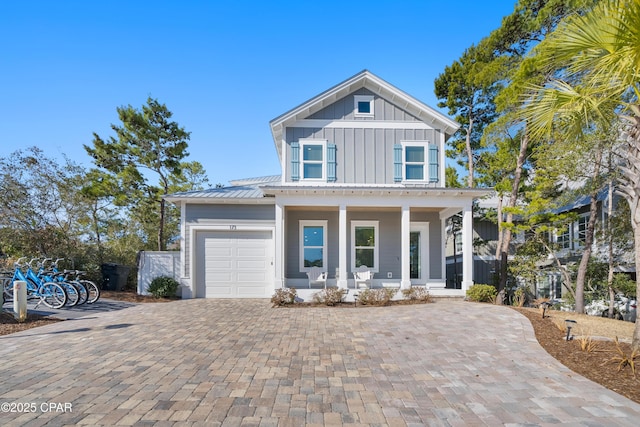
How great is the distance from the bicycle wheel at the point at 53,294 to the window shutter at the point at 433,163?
12.6 metres

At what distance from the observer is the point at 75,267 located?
12.7 meters

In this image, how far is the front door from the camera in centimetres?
1347

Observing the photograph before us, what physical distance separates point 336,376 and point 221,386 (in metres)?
1.50

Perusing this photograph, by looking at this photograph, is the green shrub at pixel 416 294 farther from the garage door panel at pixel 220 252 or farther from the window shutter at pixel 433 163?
the garage door panel at pixel 220 252

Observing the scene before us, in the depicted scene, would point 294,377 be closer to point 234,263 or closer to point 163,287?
point 234,263

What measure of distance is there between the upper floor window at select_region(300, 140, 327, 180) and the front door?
4461 millimetres

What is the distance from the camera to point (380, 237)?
44.4ft

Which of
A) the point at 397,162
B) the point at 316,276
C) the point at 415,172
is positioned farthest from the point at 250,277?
the point at 415,172

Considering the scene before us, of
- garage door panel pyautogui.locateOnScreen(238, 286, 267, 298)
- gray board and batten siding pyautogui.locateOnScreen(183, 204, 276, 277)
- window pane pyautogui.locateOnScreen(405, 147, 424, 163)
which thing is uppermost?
window pane pyautogui.locateOnScreen(405, 147, 424, 163)

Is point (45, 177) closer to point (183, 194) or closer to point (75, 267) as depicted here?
point (75, 267)

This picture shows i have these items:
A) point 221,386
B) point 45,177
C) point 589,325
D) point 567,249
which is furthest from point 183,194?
point 567,249

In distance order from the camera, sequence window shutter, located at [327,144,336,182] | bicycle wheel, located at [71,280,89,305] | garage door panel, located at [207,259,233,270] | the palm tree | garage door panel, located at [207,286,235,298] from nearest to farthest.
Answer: the palm tree, bicycle wheel, located at [71,280,89,305], garage door panel, located at [207,286,235,298], garage door panel, located at [207,259,233,270], window shutter, located at [327,144,336,182]

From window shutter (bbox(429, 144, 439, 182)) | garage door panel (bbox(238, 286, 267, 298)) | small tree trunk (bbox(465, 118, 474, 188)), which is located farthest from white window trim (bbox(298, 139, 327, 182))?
small tree trunk (bbox(465, 118, 474, 188))

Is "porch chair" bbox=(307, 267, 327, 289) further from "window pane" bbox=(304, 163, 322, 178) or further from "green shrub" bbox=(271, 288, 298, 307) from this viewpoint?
"window pane" bbox=(304, 163, 322, 178)
